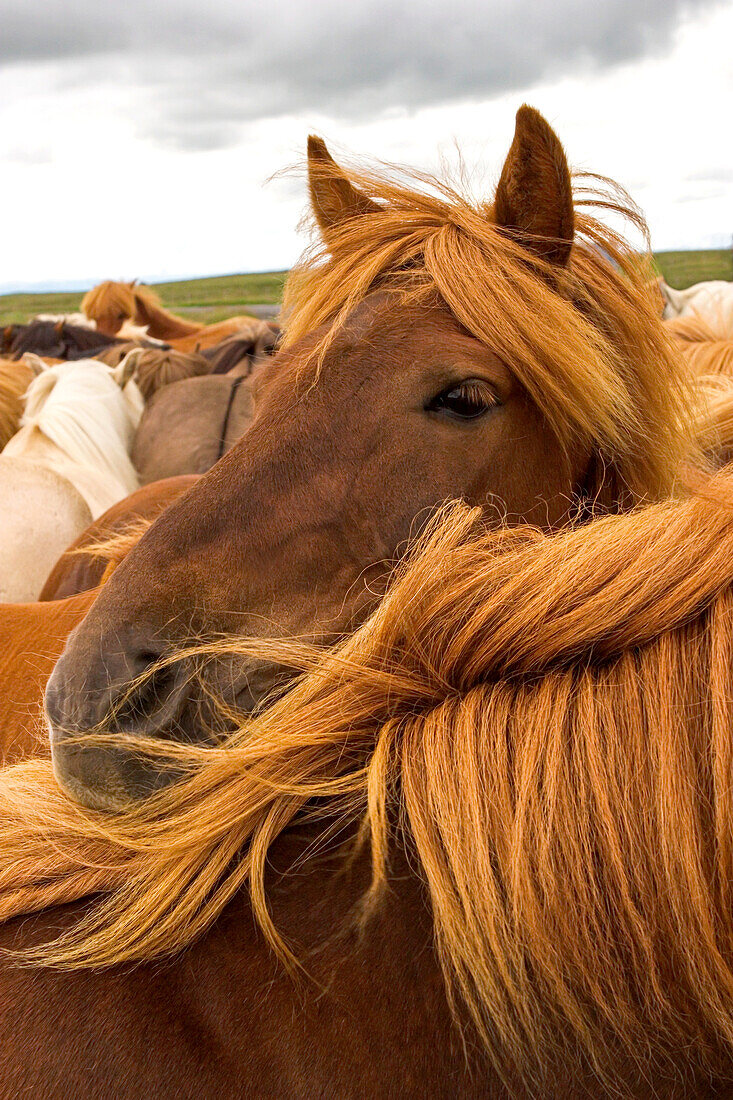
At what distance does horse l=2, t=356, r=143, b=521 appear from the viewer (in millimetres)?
5633

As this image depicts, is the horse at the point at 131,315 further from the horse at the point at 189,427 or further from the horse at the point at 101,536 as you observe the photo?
the horse at the point at 101,536

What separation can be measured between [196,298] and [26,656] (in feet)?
179

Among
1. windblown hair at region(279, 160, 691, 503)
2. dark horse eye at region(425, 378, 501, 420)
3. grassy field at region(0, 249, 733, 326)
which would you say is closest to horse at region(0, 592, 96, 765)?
windblown hair at region(279, 160, 691, 503)

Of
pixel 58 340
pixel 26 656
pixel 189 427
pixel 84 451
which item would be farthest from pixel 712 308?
pixel 58 340

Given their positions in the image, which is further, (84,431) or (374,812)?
(84,431)

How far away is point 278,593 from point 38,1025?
2.57ft

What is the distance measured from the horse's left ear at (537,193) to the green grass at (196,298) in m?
39.7

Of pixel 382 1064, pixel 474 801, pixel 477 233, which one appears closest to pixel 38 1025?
pixel 382 1064

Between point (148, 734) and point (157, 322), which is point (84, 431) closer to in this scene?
point (148, 734)

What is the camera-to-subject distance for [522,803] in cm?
103

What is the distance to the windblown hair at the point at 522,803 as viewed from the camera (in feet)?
3.27

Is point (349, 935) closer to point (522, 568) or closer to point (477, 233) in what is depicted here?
point (522, 568)

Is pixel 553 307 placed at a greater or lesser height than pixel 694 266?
greater

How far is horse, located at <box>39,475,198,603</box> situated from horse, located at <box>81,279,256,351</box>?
9.88 metres
